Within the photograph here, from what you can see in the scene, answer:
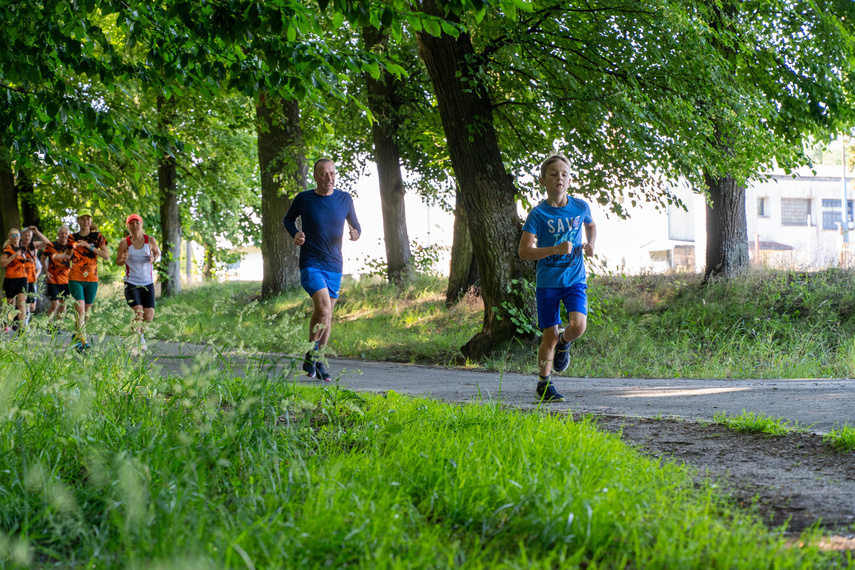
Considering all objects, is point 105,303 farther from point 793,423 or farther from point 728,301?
point 728,301

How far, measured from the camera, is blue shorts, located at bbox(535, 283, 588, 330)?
626 centimetres

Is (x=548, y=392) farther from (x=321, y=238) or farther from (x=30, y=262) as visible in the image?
(x=30, y=262)

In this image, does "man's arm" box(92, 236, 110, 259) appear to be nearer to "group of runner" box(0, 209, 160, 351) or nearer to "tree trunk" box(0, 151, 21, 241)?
"group of runner" box(0, 209, 160, 351)

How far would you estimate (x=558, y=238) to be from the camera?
6270mm

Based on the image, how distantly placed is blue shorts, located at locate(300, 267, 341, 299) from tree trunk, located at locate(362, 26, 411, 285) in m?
9.94

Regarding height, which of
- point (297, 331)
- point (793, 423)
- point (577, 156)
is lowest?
point (793, 423)

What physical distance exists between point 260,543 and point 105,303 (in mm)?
2956

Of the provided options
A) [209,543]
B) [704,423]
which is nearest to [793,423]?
[704,423]

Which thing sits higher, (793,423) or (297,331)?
(297,331)

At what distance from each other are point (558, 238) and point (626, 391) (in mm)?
1781

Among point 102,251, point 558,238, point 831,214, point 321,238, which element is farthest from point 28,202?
point 831,214

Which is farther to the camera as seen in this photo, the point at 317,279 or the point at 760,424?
the point at 317,279

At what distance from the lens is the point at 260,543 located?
225 cm

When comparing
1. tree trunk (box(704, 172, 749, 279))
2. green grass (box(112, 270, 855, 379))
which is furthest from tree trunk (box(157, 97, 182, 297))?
tree trunk (box(704, 172, 749, 279))
